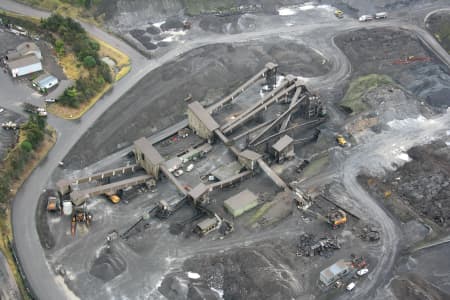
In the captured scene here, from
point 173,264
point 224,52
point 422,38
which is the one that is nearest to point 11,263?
Result: point 173,264

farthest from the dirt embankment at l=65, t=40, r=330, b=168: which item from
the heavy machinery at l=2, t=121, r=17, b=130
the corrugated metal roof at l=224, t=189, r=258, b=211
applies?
the corrugated metal roof at l=224, t=189, r=258, b=211

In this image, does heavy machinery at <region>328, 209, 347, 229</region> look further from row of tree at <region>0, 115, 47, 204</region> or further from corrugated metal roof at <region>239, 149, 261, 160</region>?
row of tree at <region>0, 115, 47, 204</region>

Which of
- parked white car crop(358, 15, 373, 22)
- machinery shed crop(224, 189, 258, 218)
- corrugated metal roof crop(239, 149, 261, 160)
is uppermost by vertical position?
parked white car crop(358, 15, 373, 22)

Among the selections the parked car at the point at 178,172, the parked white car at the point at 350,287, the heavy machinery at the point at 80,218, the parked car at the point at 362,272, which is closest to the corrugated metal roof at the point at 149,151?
the parked car at the point at 178,172

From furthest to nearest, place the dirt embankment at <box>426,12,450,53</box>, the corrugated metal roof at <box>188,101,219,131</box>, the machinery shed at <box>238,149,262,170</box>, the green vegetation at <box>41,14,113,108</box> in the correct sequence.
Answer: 1. the dirt embankment at <box>426,12,450,53</box>
2. the green vegetation at <box>41,14,113,108</box>
3. the corrugated metal roof at <box>188,101,219,131</box>
4. the machinery shed at <box>238,149,262,170</box>

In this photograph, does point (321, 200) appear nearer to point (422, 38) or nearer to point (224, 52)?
point (224, 52)

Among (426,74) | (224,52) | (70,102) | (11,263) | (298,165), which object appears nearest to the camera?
(11,263)
